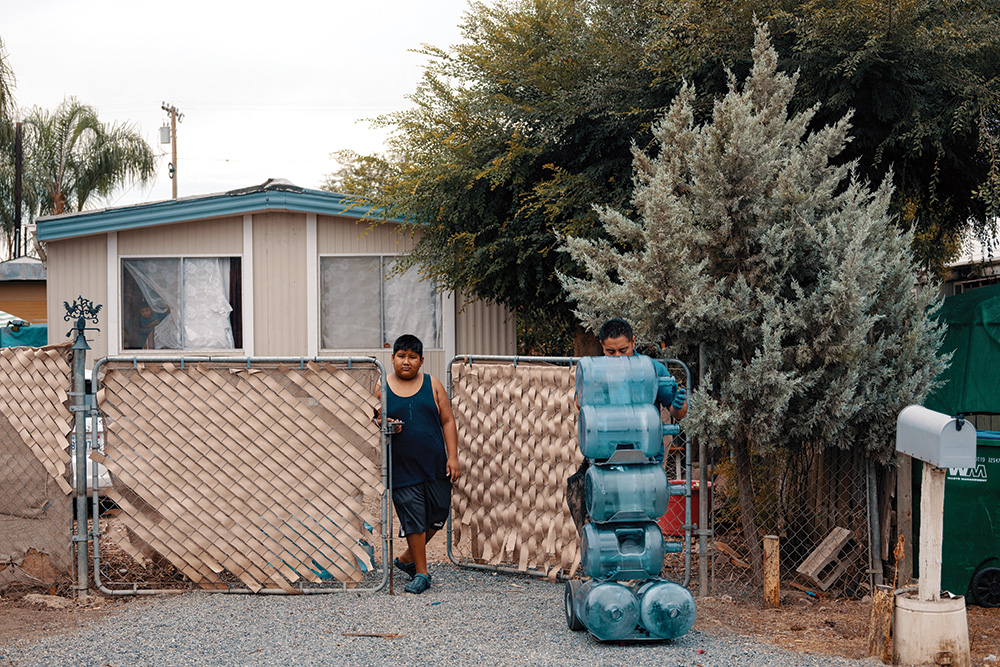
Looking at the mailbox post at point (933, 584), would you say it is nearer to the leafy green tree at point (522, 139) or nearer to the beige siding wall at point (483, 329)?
the leafy green tree at point (522, 139)

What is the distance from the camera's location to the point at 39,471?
18.6ft

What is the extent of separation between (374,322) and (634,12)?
475cm

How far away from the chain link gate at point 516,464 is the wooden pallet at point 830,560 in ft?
2.58

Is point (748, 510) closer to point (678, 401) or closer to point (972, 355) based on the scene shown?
point (678, 401)

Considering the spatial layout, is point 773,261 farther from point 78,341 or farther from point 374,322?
point 374,322

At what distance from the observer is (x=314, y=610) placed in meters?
5.25

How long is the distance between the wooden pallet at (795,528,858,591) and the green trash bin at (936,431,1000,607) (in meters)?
0.52

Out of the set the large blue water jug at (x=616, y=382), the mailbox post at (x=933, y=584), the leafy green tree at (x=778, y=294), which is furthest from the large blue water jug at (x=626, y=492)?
the mailbox post at (x=933, y=584)

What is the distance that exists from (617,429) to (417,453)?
1.68m

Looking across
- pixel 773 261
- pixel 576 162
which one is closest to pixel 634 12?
pixel 576 162

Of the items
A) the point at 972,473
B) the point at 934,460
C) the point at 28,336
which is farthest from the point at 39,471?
the point at 28,336

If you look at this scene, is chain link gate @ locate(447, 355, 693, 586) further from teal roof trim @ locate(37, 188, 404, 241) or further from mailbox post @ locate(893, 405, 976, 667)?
teal roof trim @ locate(37, 188, 404, 241)

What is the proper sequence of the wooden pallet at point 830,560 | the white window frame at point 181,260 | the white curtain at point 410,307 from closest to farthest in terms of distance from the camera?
the wooden pallet at point 830,560 < the white window frame at point 181,260 < the white curtain at point 410,307

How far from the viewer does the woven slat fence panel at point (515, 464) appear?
590 centimetres
